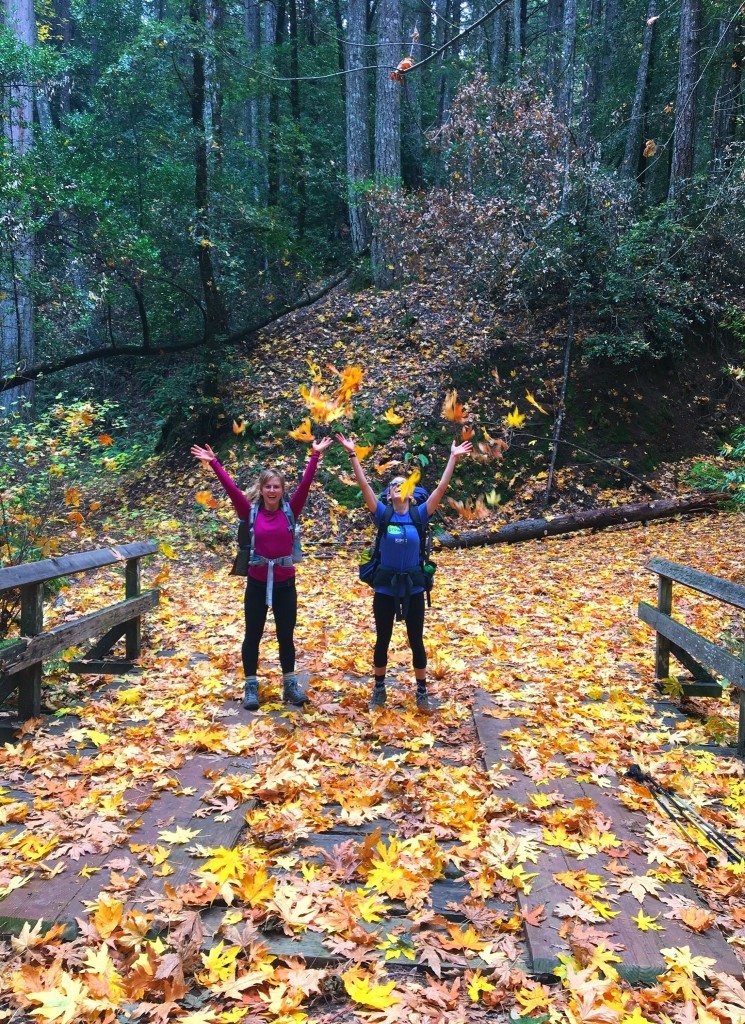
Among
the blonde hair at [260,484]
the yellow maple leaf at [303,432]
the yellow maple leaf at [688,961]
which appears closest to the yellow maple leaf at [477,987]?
the yellow maple leaf at [688,961]

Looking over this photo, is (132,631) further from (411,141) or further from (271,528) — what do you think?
(411,141)

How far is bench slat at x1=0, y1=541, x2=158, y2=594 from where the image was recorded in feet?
13.8

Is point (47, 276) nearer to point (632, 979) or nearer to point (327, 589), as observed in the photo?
point (327, 589)

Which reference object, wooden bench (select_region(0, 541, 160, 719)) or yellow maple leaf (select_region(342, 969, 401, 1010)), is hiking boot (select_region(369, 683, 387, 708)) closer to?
wooden bench (select_region(0, 541, 160, 719))

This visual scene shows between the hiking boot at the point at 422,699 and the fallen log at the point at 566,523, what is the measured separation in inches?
297

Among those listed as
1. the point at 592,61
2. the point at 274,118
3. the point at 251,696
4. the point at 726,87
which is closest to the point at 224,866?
the point at 251,696

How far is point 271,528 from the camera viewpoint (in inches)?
208

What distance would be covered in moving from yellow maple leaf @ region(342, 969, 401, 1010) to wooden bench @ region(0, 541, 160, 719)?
2868 mm

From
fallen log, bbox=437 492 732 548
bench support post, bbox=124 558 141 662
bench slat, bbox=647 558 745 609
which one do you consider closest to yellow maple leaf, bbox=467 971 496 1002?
bench slat, bbox=647 558 745 609

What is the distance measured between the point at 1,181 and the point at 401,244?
8.52 meters

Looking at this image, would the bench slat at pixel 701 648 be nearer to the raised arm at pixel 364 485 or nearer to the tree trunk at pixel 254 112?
the raised arm at pixel 364 485

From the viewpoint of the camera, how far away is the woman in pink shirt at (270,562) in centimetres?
529

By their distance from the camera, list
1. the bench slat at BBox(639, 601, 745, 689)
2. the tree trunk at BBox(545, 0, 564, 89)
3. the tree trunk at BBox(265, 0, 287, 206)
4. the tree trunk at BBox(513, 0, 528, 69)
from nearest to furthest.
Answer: the bench slat at BBox(639, 601, 745, 689)
the tree trunk at BBox(265, 0, 287, 206)
the tree trunk at BBox(545, 0, 564, 89)
the tree trunk at BBox(513, 0, 528, 69)

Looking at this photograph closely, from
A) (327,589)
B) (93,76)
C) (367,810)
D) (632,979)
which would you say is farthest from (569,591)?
(93,76)
